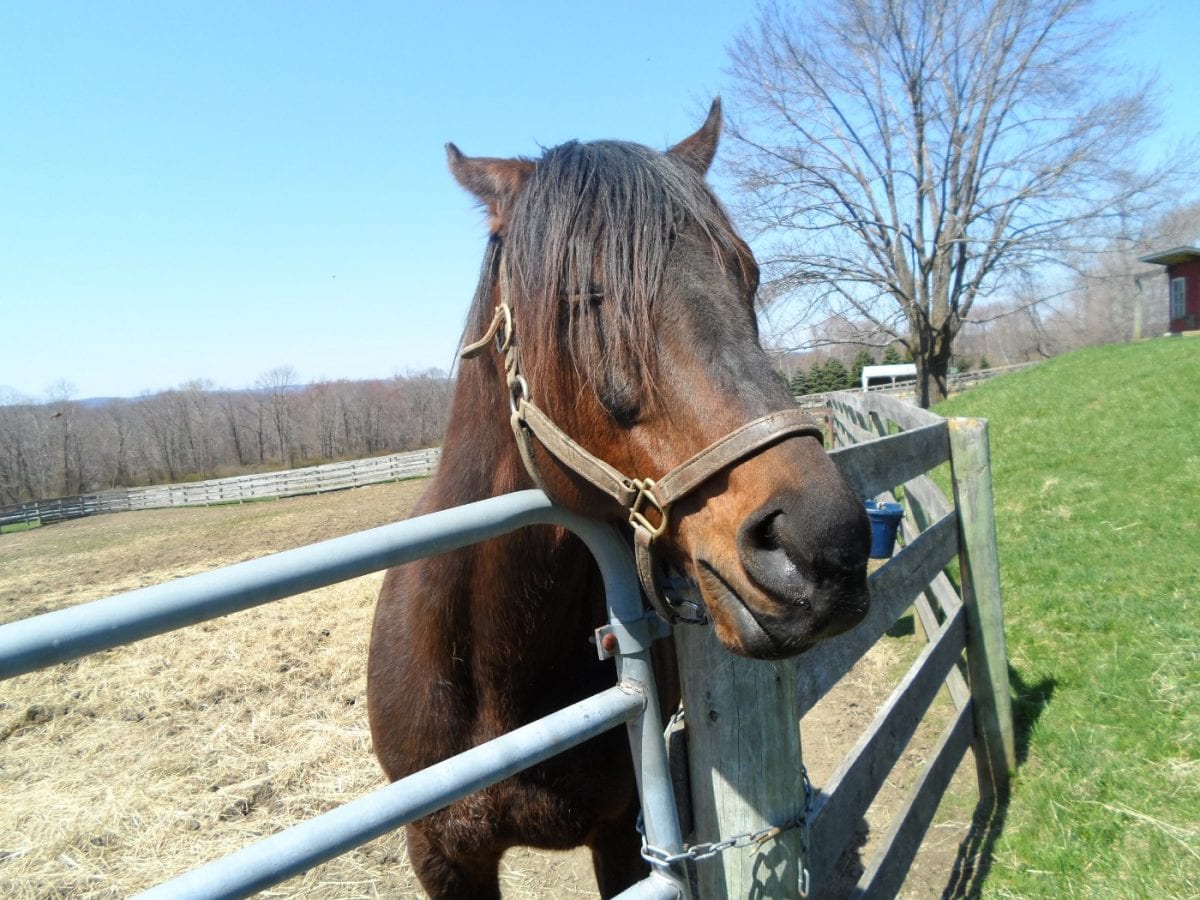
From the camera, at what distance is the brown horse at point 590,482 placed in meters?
1.25

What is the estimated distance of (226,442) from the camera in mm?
51281

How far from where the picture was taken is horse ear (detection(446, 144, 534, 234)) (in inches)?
77.2

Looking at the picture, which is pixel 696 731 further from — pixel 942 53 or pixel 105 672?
pixel 942 53

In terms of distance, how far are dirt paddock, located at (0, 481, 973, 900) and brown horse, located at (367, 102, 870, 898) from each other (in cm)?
194

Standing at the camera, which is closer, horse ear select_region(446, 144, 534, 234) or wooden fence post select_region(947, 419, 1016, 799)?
horse ear select_region(446, 144, 534, 234)

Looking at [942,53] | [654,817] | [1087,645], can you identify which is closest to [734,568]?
[654,817]

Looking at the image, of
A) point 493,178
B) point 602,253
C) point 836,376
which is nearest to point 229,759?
point 493,178

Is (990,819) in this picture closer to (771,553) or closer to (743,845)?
(743,845)

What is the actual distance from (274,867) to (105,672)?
7399 millimetres

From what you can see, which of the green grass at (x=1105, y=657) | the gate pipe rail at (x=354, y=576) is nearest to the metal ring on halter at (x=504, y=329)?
the gate pipe rail at (x=354, y=576)

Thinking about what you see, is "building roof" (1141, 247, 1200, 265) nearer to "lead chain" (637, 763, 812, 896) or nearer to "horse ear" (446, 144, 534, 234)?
"horse ear" (446, 144, 534, 234)

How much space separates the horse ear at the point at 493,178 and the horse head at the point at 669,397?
0.07 meters

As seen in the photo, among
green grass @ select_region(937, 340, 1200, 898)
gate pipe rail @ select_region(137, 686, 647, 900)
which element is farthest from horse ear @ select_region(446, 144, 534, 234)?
green grass @ select_region(937, 340, 1200, 898)

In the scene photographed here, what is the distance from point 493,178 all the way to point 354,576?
4.41 feet
